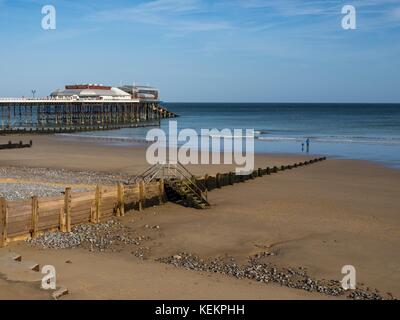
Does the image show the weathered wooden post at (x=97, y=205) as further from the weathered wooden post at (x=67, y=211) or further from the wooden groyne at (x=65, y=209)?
the weathered wooden post at (x=67, y=211)

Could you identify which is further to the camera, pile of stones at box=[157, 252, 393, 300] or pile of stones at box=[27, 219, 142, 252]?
pile of stones at box=[27, 219, 142, 252]

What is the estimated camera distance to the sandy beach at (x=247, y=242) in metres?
12.1

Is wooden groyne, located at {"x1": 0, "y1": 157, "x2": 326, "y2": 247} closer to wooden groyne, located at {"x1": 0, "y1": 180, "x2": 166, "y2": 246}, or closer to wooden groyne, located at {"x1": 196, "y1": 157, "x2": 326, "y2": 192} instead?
wooden groyne, located at {"x1": 0, "y1": 180, "x2": 166, "y2": 246}

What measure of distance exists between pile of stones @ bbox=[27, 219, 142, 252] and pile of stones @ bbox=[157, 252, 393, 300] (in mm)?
2120

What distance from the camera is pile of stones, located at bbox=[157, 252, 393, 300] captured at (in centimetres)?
1242

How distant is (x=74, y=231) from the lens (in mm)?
17328

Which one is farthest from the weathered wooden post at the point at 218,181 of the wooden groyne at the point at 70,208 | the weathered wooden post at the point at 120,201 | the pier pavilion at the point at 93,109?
the pier pavilion at the point at 93,109

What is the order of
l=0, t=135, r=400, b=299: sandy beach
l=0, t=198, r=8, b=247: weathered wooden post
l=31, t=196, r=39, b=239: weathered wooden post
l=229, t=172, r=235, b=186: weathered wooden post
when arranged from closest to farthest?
l=0, t=135, r=400, b=299: sandy beach < l=0, t=198, r=8, b=247: weathered wooden post < l=31, t=196, r=39, b=239: weathered wooden post < l=229, t=172, r=235, b=186: weathered wooden post

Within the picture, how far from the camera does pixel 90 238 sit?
1670 cm

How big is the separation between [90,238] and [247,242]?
5.00 meters

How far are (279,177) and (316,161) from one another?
10014 millimetres

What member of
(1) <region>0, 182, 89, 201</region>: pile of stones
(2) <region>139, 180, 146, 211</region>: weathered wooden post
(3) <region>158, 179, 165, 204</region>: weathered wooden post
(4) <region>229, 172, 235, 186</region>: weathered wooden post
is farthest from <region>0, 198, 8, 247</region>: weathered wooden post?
(4) <region>229, 172, 235, 186</region>: weathered wooden post

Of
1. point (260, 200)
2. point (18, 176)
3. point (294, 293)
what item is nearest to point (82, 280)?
point (294, 293)
